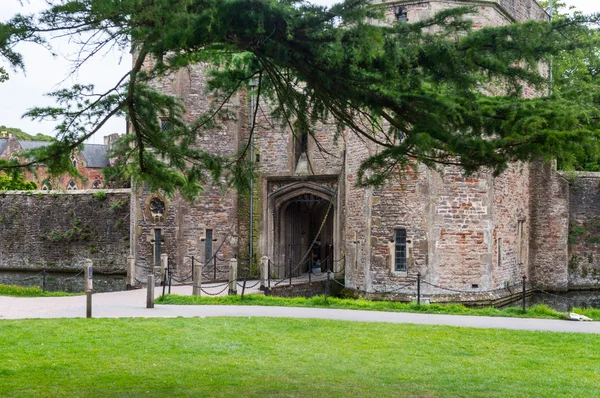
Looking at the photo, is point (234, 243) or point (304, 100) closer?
point (304, 100)

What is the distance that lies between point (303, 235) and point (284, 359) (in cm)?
1782

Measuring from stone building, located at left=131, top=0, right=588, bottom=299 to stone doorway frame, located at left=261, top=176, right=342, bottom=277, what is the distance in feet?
0.12

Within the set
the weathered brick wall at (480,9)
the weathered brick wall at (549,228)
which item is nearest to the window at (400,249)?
the weathered brick wall at (480,9)

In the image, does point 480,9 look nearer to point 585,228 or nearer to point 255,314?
point 255,314

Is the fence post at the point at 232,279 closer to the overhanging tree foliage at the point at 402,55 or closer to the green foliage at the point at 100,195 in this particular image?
the overhanging tree foliage at the point at 402,55

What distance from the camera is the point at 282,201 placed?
23672 millimetres

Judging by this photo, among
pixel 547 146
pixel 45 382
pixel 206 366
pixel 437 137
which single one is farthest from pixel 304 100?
pixel 45 382

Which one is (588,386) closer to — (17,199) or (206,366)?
(206,366)

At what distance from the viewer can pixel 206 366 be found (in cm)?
902

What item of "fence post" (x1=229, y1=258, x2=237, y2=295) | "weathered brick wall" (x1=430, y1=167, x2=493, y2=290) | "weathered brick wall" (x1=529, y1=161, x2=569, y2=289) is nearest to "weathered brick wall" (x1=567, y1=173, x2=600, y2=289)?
"weathered brick wall" (x1=529, y1=161, x2=569, y2=289)

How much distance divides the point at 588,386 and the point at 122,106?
20.4 feet

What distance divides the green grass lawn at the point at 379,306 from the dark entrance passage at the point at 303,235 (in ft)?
19.0

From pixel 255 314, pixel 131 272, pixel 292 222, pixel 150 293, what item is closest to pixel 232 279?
pixel 150 293

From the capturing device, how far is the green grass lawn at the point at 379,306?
47.1 feet
